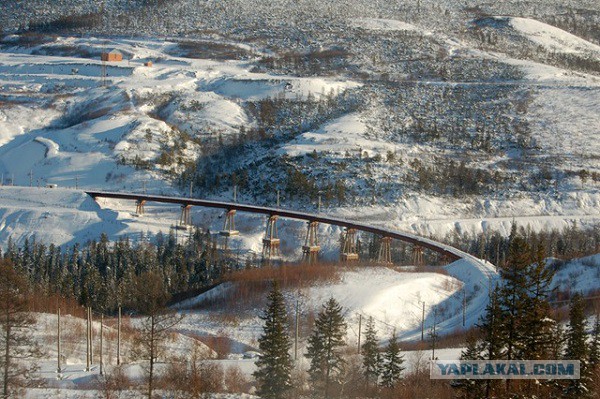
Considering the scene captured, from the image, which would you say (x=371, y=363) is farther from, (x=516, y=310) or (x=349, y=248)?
(x=349, y=248)

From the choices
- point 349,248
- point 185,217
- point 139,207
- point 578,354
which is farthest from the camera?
point 139,207

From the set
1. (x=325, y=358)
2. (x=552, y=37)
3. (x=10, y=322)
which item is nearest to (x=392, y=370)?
(x=325, y=358)

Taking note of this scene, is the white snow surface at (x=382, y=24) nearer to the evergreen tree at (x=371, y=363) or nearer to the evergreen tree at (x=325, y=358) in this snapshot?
the evergreen tree at (x=371, y=363)

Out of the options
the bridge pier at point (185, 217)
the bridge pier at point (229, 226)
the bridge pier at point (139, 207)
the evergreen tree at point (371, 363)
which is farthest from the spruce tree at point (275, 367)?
the bridge pier at point (139, 207)

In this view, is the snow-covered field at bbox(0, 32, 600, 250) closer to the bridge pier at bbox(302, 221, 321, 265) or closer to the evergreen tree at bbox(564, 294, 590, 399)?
the bridge pier at bbox(302, 221, 321, 265)

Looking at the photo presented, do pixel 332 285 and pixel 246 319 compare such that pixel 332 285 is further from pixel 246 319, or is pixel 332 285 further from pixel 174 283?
pixel 174 283
